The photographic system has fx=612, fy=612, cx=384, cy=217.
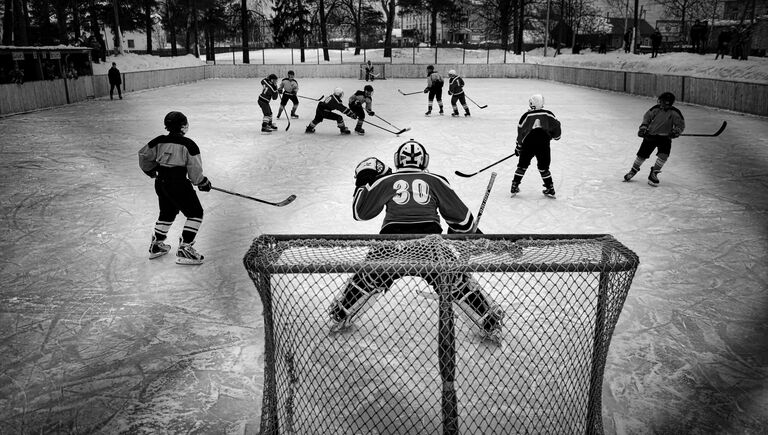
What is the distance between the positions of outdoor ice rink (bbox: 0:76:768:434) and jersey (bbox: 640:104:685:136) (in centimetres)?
82

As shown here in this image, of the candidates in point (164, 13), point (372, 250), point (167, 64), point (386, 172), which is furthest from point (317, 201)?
point (164, 13)

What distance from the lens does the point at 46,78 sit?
18656 mm

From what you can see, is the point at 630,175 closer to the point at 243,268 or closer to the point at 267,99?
the point at 243,268

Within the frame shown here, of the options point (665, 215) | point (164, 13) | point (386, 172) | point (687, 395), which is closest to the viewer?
point (687, 395)

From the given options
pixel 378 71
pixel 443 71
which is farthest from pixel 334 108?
pixel 443 71

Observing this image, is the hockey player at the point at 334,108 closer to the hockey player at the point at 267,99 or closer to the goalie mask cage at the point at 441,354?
the hockey player at the point at 267,99

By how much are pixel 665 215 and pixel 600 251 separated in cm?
498

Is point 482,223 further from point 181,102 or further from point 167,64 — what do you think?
point 167,64

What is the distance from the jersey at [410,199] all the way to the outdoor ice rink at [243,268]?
4.10ft

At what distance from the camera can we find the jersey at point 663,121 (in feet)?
27.2

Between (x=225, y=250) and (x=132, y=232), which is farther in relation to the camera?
(x=132, y=232)

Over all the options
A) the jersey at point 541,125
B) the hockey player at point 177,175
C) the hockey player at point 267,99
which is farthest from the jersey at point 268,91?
the hockey player at point 177,175

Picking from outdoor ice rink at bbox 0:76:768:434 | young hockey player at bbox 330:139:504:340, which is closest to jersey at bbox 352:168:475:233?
young hockey player at bbox 330:139:504:340

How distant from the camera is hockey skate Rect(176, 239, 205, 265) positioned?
227 inches
